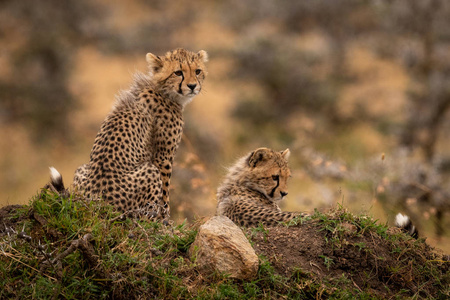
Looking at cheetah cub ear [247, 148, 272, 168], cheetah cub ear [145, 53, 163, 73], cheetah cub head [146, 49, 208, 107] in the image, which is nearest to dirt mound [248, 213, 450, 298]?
cheetah cub ear [247, 148, 272, 168]

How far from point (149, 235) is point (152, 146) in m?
1.25

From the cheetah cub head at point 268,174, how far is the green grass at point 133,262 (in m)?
0.99

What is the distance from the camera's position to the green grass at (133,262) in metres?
Result: 2.91

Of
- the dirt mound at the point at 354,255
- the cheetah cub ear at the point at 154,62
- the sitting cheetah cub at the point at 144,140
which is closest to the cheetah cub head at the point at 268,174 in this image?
the sitting cheetah cub at the point at 144,140

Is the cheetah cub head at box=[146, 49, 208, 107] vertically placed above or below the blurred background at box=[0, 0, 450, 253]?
below

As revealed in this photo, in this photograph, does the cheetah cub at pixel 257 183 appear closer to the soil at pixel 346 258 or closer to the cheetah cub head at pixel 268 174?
the cheetah cub head at pixel 268 174

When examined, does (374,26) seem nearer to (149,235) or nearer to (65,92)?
(65,92)

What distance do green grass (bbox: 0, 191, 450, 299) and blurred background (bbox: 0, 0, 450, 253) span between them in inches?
61.8

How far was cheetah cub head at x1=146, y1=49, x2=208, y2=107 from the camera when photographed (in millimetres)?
4598

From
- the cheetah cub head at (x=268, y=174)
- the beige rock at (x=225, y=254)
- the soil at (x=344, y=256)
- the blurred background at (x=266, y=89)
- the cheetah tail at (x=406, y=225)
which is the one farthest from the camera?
the blurred background at (x=266, y=89)

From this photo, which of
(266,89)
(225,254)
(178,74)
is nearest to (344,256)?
(225,254)

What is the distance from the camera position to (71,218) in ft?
10.6

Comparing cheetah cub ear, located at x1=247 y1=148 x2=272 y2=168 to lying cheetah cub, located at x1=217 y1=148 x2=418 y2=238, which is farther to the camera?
cheetah cub ear, located at x1=247 y1=148 x2=272 y2=168

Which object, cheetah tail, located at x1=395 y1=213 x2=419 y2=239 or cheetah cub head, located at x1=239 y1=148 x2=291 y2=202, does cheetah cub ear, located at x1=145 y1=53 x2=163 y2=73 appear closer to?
cheetah cub head, located at x1=239 y1=148 x2=291 y2=202
